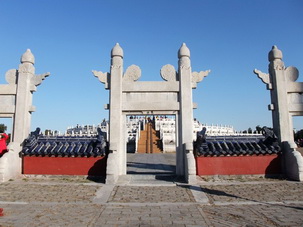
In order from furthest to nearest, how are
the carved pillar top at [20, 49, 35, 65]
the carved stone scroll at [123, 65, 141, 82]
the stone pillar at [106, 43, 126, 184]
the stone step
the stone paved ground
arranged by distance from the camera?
the carved pillar top at [20, 49, 35, 65], the carved stone scroll at [123, 65, 141, 82], the stone pillar at [106, 43, 126, 184], the stone step, the stone paved ground

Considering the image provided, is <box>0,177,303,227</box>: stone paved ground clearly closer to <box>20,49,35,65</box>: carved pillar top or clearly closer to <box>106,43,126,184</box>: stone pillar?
<box>106,43,126,184</box>: stone pillar

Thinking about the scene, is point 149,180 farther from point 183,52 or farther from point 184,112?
point 183,52

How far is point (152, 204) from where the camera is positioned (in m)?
4.97

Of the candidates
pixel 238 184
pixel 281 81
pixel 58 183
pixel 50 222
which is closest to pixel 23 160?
pixel 58 183

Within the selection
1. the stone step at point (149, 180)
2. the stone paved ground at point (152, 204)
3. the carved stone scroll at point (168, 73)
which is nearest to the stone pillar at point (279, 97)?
the stone paved ground at point (152, 204)

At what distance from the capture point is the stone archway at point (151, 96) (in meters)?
8.40

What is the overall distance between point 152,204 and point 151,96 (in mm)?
4528

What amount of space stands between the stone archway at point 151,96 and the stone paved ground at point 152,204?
5.77ft

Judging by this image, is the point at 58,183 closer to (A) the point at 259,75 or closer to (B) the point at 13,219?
(B) the point at 13,219

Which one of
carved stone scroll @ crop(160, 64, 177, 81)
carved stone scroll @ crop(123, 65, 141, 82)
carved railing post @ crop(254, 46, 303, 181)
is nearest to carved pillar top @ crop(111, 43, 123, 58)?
carved stone scroll @ crop(123, 65, 141, 82)

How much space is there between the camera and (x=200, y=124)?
3538 centimetres

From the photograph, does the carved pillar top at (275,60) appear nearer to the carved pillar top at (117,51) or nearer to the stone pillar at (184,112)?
the stone pillar at (184,112)

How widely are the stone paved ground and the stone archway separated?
1759 mm

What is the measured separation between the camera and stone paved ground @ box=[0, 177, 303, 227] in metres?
3.96
